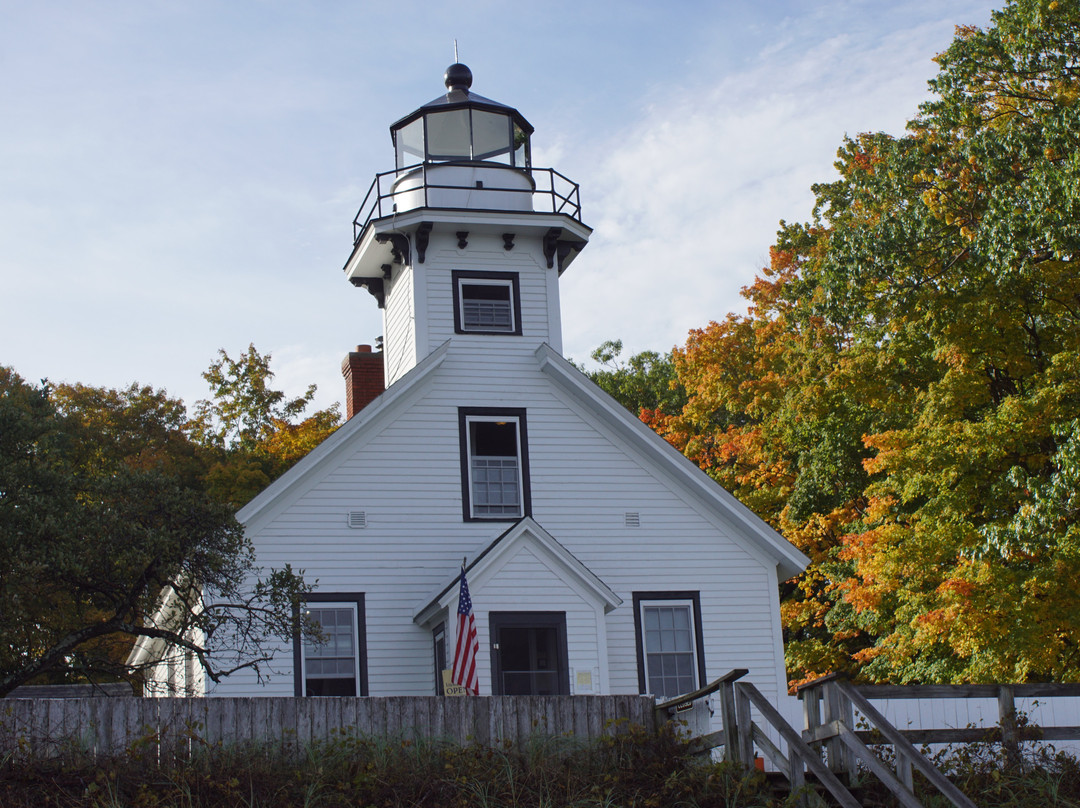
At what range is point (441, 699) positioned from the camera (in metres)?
12.0

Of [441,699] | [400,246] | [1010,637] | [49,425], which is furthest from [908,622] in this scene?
[49,425]

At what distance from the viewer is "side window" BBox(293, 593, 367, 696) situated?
1781 centimetres

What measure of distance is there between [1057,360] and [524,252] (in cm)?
878

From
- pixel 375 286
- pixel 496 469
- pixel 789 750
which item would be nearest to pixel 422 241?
pixel 375 286

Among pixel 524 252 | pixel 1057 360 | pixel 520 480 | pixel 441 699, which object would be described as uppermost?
pixel 524 252

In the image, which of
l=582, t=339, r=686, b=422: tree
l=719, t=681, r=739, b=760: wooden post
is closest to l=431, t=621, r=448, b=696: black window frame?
l=719, t=681, r=739, b=760: wooden post

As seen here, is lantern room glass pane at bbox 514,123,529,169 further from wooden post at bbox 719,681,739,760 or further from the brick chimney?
wooden post at bbox 719,681,739,760

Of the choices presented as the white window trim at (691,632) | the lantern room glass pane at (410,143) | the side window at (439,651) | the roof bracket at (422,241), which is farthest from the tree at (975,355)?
the side window at (439,651)

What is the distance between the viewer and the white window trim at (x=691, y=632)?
1888 cm

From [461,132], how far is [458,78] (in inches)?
44.5

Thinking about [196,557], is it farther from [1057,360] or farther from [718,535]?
[1057,360]

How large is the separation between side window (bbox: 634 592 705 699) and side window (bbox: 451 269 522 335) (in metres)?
4.96

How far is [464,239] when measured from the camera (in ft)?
68.8

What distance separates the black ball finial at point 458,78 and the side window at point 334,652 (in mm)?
9993
